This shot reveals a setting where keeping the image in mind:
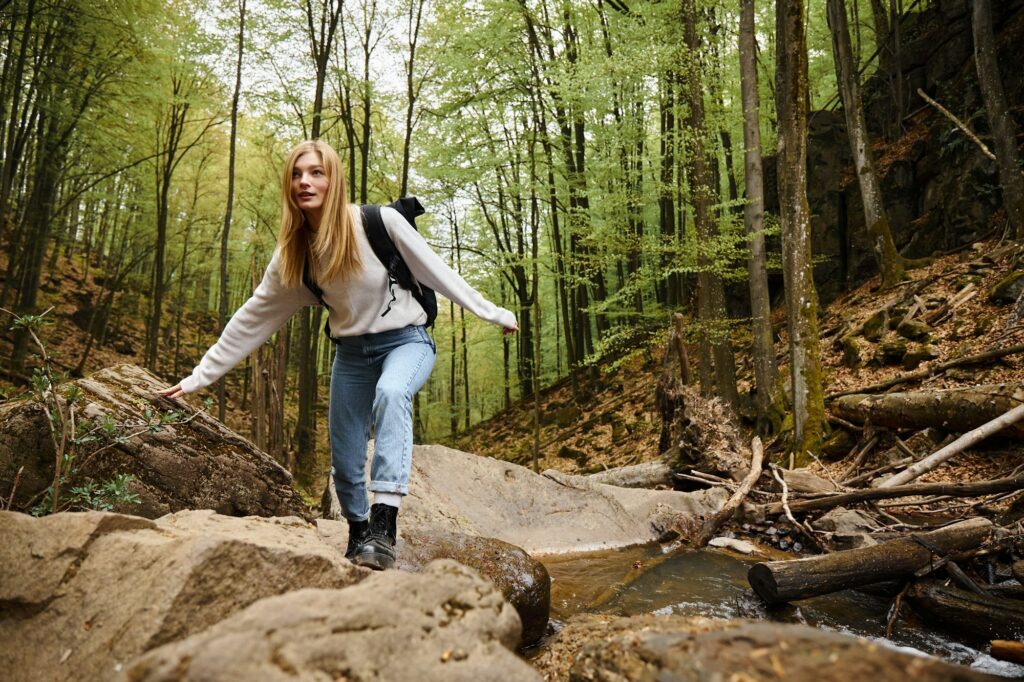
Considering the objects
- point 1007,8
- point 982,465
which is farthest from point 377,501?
point 1007,8

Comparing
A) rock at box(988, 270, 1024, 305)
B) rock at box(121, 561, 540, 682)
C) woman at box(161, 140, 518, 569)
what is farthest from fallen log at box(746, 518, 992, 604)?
rock at box(988, 270, 1024, 305)

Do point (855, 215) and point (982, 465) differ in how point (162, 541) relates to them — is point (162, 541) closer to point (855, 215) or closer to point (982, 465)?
point (982, 465)

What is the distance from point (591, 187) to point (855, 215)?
23.8ft

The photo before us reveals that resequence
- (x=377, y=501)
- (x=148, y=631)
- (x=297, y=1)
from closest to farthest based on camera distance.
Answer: (x=148, y=631)
(x=377, y=501)
(x=297, y=1)

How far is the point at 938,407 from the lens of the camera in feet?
20.6

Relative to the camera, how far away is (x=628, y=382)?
16047 mm

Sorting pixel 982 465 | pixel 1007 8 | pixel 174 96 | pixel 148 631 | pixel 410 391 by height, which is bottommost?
pixel 982 465

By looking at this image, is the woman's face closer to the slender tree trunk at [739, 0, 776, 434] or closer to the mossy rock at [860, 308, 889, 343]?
the slender tree trunk at [739, 0, 776, 434]

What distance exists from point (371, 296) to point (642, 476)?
247 inches

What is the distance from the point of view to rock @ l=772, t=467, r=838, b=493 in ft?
19.5

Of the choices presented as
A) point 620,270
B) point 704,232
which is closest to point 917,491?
point 704,232

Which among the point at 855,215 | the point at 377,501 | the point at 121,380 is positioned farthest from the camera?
the point at 855,215

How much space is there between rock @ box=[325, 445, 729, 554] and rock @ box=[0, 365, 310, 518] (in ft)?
4.47

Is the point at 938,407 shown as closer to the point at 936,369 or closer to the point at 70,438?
the point at 936,369
